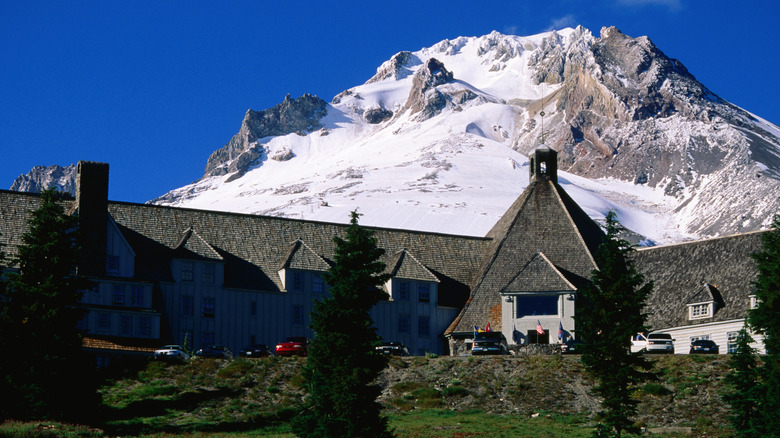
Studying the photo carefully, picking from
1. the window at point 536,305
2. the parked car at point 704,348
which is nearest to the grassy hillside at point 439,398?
the parked car at point 704,348

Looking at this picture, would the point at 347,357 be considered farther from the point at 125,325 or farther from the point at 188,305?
the point at 188,305

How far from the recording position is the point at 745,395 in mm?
54688

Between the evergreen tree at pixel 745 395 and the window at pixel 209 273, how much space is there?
4151 cm

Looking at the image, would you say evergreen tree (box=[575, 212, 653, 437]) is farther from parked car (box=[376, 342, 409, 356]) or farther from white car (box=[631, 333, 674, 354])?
parked car (box=[376, 342, 409, 356])

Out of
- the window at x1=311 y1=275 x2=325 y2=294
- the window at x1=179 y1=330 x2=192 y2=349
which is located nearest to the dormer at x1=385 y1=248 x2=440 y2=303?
the window at x1=311 y1=275 x2=325 y2=294

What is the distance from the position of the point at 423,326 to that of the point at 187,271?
1845 centimetres

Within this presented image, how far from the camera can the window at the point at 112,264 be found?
82.4 m

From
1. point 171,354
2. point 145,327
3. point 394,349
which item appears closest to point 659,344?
point 394,349

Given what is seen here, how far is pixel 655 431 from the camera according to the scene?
59000mm

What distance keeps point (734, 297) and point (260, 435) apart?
4044cm

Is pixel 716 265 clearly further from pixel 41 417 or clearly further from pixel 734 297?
pixel 41 417

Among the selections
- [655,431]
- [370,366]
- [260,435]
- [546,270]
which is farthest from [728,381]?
[546,270]

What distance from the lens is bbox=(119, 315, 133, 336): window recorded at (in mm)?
80500

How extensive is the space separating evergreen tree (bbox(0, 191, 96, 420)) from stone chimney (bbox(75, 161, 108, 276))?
2176cm
